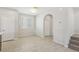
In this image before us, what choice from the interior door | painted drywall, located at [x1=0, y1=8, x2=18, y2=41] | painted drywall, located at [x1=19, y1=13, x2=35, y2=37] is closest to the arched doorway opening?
the interior door

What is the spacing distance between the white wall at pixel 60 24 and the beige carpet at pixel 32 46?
11cm

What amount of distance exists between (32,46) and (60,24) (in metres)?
0.66

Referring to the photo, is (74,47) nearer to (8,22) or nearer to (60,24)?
(60,24)

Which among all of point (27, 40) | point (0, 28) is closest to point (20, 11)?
point (0, 28)

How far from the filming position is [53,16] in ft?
5.03

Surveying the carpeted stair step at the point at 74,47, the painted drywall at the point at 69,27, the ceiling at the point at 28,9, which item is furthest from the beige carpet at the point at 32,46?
the ceiling at the point at 28,9

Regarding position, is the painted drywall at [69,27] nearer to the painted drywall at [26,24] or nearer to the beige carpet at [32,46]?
the beige carpet at [32,46]

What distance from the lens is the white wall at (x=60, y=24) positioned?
4.61 ft

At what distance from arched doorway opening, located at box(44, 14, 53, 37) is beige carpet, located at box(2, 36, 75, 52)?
0.34 ft
